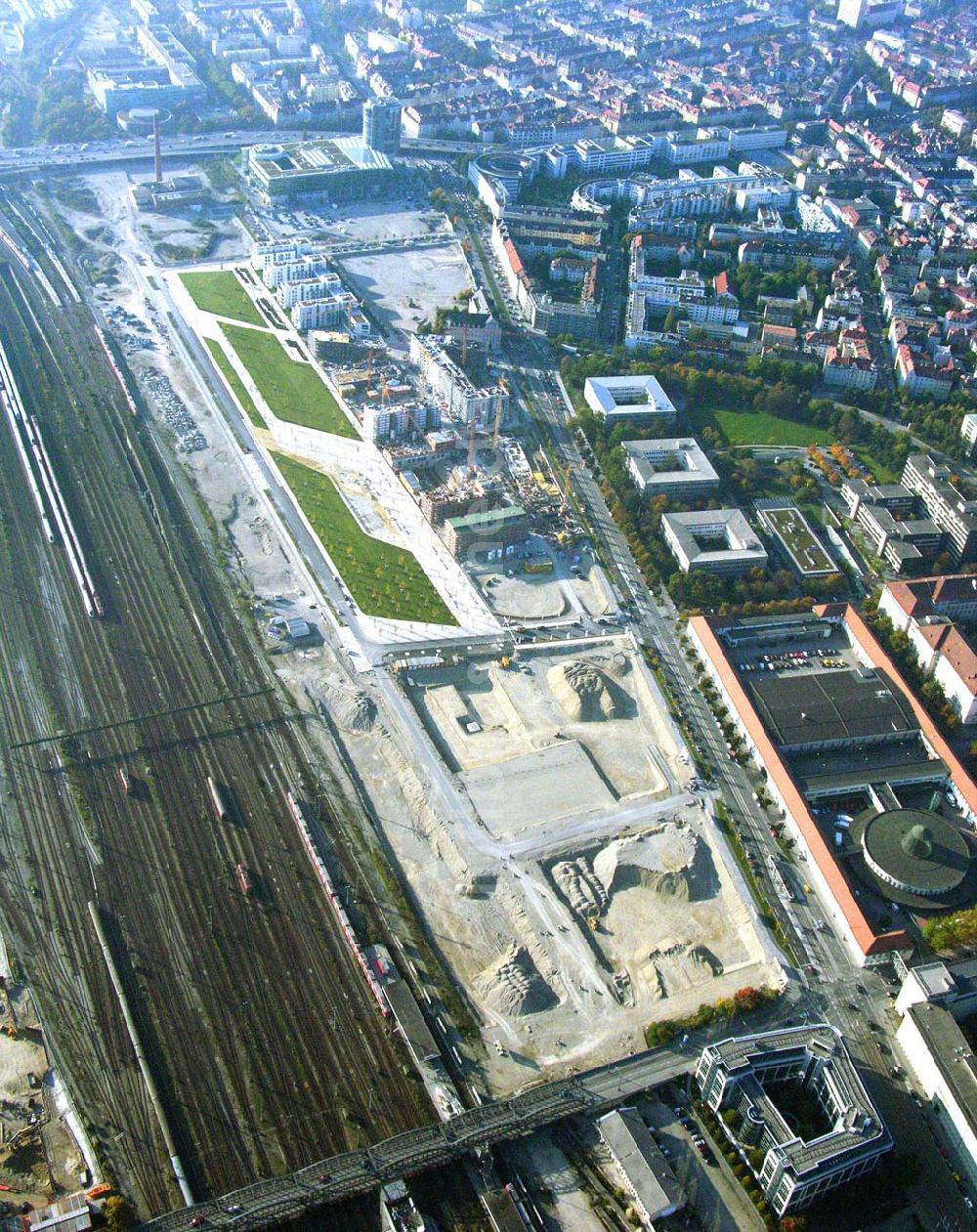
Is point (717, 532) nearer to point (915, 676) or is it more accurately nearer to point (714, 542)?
point (714, 542)

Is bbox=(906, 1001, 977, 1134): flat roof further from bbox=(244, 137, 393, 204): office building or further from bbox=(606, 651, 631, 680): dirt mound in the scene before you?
bbox=(244, 137, 393, 204): office building

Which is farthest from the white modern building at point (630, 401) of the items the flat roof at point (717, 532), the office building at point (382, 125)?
the office building at point (382, 125)

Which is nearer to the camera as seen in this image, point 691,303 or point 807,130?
point 691,303

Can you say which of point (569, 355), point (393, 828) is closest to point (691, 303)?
point (569, 355)

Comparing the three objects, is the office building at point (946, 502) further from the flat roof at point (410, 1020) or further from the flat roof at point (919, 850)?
the flat roof at point (410, 1020)

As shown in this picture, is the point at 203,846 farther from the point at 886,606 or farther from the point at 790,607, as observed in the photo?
the point at 886,606

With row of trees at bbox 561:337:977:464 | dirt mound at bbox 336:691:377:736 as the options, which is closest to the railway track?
dirt mound at bbox 336:691:377:736

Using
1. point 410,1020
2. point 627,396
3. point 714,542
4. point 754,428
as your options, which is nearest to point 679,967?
point 410,1020

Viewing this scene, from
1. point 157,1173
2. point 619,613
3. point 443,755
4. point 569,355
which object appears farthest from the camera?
point 569,355
